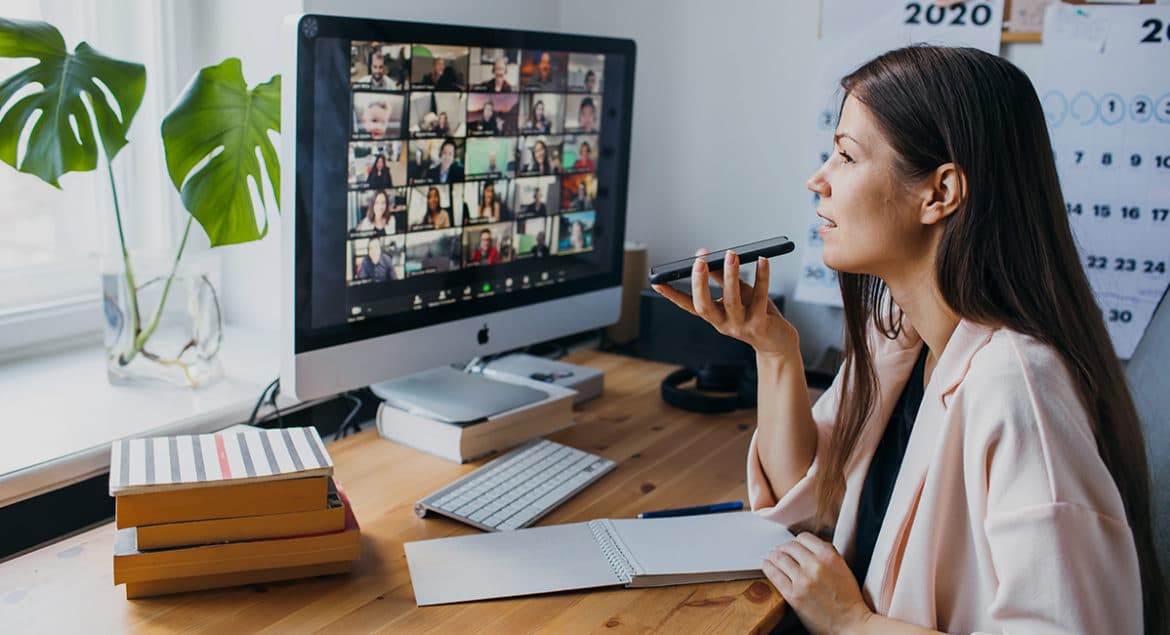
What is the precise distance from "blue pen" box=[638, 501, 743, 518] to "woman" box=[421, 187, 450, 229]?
468 millimetres

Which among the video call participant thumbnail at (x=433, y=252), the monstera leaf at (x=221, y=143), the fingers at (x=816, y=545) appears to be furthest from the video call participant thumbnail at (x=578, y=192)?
the fingers at (x=816, y=545)

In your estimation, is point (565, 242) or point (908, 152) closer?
point (908, 152)

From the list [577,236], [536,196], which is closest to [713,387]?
[577,236]

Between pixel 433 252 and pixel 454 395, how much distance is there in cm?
23

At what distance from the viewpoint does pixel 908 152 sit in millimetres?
988

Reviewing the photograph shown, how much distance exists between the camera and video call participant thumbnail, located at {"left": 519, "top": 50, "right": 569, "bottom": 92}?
139 cm

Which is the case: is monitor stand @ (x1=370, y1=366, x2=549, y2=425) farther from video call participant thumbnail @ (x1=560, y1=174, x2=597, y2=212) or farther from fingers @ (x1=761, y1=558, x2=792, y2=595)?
fingers @ (x1=761, y1=558, x2=792, y2=595)

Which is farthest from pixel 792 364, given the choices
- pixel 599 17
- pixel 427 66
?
pixel 599 17

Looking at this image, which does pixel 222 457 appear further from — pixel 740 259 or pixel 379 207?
pixel 740 259

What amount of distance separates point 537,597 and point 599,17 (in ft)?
4.41

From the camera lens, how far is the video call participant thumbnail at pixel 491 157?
1.35 meters

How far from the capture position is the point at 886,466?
1206 mm

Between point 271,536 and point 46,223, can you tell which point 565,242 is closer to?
point 271,536

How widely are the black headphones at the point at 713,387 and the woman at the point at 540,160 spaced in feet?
1.39
